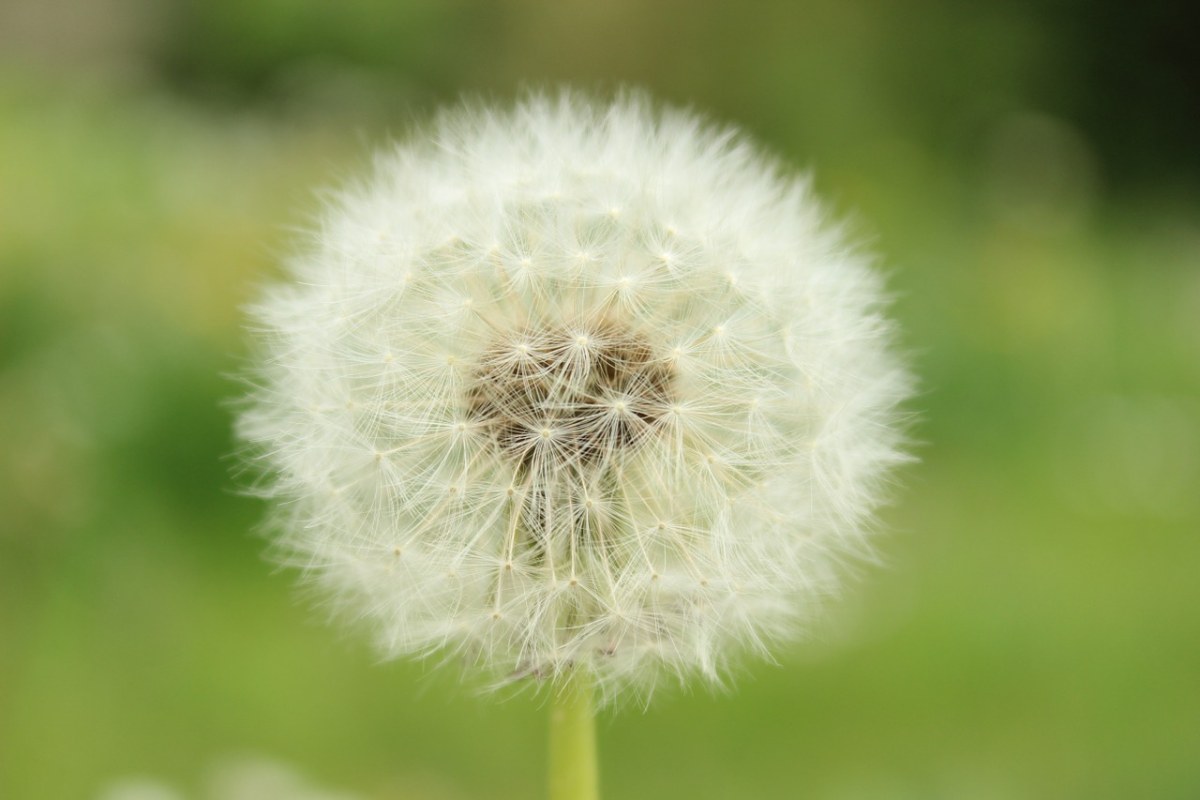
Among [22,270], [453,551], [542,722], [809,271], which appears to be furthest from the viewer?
[22,270]

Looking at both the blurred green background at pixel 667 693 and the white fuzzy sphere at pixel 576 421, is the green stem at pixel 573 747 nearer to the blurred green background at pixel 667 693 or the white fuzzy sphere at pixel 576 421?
the white fuzzy sphere at pixel 576 421

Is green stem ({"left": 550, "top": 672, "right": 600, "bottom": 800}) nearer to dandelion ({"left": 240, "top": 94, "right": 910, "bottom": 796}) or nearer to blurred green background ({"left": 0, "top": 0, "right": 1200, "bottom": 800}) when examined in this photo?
dandelion ({"left": 240, "top": 94, "right": 910, "bottom": 796})

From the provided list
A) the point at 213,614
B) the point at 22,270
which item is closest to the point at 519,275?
the point at 213,614

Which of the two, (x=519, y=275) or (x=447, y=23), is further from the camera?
(x=447, y=23)

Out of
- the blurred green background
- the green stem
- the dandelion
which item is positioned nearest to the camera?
the green stem

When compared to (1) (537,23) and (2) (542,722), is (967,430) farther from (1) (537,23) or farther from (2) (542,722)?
(1) (537,23)

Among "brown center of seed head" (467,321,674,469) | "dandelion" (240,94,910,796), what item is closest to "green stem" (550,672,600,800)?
"dandelion" (240,94,910,796)
